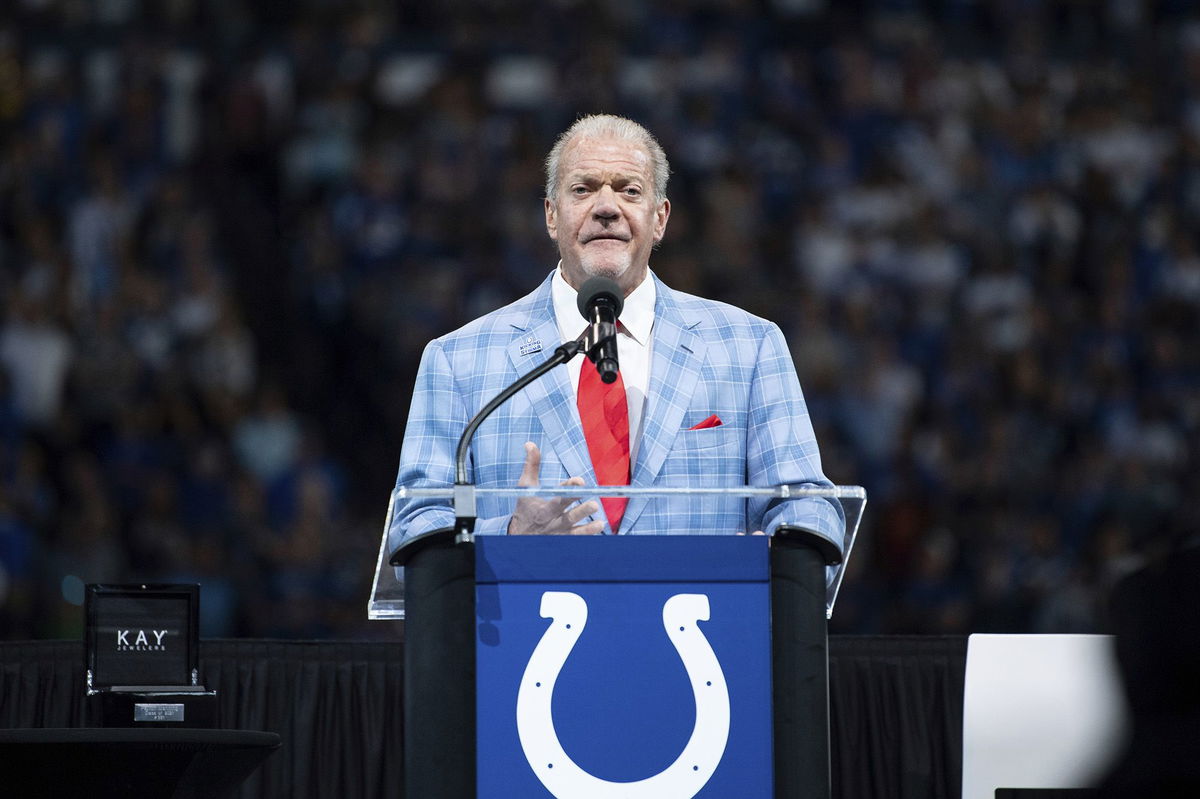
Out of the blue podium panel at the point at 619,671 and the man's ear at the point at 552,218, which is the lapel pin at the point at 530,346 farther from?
the blue podium panel at the point at 619,671

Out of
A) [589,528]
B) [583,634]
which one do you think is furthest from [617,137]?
[583,634]

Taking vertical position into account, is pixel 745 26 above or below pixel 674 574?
above

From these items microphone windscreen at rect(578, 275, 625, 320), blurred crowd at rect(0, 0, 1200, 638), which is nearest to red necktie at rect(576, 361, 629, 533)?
microphone windscreen at rect(578, 275, 625, 320)

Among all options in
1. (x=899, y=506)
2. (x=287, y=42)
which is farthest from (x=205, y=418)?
(x=899, y=506)

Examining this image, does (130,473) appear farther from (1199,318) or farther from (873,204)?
(1199,318)

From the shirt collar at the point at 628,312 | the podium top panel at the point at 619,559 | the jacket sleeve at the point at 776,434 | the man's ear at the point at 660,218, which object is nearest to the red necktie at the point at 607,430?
the shirt collar at the point at 628,312

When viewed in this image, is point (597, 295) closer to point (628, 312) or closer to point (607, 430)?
point (607, 430)

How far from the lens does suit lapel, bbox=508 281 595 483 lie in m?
2.91

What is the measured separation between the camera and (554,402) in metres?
2.94

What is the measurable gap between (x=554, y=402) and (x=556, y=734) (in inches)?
33.5

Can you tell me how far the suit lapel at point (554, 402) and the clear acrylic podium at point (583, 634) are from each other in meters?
0.65

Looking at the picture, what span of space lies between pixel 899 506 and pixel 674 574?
4488 millimetres

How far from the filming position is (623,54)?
8.06m

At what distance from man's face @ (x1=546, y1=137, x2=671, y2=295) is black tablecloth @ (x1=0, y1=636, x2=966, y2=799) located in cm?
91
